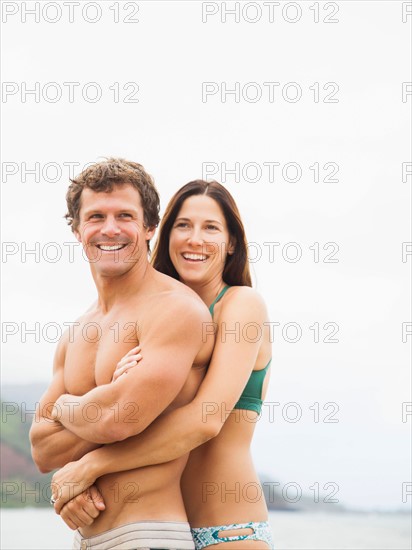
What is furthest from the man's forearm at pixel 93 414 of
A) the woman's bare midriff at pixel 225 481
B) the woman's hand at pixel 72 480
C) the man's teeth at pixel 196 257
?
the man's teeth at pixel 196 257

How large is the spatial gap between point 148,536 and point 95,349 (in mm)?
755

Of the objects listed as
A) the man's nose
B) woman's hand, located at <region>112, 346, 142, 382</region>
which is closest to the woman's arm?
woman's hand, located at <region>112, 346, 142, 382</region>

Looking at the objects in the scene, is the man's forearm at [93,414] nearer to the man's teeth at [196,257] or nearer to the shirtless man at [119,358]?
the shirtless man at [119,358]

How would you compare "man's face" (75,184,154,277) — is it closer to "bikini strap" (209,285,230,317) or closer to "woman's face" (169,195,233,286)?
"woman's face" (169,195,233,286)

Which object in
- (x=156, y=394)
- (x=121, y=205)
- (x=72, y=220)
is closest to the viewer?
(x=156, y=394)

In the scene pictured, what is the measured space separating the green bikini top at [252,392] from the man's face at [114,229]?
0.44 m

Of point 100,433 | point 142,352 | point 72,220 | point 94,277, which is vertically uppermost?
point 72,220

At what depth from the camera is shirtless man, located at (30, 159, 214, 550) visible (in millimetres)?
3115

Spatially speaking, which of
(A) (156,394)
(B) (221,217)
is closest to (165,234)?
(B) (221,217)

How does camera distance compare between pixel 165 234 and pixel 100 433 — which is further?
pixel 165 234

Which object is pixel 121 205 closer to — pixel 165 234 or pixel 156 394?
pixel 165 234

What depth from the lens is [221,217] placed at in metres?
3.62

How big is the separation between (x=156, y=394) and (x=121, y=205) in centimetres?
74

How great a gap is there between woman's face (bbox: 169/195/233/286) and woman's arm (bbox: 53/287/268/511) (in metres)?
0.32
